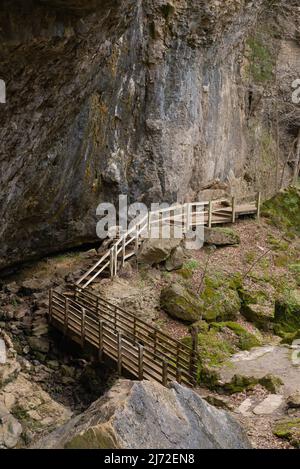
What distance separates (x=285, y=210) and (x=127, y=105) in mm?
11471

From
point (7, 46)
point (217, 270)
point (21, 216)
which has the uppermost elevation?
point (7, 46)

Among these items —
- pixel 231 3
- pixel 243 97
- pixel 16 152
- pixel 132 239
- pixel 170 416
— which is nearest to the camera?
pixel 170 416

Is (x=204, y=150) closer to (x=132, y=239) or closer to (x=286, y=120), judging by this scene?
(x=132, y=239)

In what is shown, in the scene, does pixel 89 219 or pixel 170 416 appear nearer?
pixel 170 416

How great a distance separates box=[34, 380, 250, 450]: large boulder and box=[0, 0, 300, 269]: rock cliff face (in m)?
6.56

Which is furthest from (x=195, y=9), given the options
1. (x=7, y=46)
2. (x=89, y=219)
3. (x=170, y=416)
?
(x=170, y=416)

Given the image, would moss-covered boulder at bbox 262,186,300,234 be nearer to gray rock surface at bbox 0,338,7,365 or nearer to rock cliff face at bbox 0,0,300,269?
rock cliff face at bbox 0,0,300,269

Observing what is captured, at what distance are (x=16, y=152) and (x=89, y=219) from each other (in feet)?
23.8

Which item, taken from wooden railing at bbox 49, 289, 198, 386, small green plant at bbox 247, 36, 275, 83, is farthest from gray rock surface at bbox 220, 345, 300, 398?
small green plant at bbox 247, 36, 275, 83

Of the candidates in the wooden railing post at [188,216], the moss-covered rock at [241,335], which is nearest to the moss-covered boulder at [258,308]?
the moss-covered rock at [241,335]

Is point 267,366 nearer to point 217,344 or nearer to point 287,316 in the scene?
point 217,344

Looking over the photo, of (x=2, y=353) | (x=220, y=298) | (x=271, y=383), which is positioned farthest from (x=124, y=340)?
(x=220, y=298)

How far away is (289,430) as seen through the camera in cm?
934
